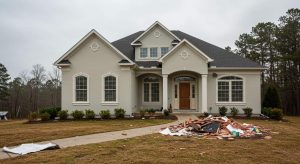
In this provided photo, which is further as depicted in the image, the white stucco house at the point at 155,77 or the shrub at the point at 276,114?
the white stucco house at the point at 155,77

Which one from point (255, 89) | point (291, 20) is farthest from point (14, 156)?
point (291, 20)

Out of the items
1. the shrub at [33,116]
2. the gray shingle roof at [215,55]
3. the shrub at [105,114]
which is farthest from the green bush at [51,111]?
the gray shingle roof at [215,55]

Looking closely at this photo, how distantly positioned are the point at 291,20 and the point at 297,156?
34.3 metres

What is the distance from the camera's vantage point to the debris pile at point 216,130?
460 inches

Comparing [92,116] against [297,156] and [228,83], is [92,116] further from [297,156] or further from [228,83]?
[297,156]

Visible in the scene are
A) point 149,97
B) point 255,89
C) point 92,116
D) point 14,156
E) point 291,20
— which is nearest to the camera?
point 14,156

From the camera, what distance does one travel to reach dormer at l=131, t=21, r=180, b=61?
79.5 ft

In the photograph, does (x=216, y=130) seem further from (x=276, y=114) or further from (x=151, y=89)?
(x=151, y=89)

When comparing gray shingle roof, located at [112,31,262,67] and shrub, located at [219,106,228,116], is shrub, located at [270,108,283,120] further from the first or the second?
gray shingle roof, located at [112,31,262,67]

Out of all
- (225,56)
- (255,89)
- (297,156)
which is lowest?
(297,156)

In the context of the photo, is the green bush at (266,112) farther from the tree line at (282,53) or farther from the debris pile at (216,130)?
the tree line at (282,53)

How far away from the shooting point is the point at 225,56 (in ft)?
79.0

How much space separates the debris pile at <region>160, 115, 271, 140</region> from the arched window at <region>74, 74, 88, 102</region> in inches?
388

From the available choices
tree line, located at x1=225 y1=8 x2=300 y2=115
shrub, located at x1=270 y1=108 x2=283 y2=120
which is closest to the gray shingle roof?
shrub, located at x1=270 y1=108 x2=283 y2=120
